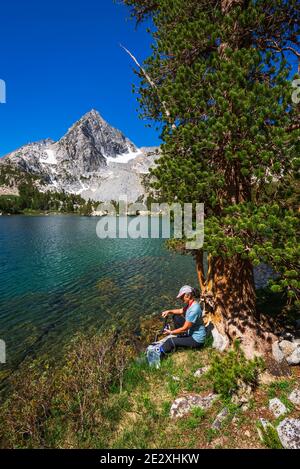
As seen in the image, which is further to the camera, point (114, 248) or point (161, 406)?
point (114, 248)

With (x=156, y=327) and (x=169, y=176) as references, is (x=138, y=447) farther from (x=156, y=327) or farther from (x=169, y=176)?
(x=156, y=327)

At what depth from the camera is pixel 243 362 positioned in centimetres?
835

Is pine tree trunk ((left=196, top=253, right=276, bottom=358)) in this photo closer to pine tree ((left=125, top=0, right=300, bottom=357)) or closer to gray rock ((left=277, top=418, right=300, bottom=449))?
pine tree ((left=125, top=0, right=300, bottom=357))

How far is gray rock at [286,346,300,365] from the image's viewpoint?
8.37 m

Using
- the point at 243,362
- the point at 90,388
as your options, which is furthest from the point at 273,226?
the point at 90,388

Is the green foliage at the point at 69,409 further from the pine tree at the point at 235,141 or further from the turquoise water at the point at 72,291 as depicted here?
the turquoise water at the point at 72,291

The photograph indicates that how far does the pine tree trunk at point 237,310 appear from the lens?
30.0 ft

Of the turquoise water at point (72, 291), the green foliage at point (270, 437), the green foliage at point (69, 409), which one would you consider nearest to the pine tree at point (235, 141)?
the green foliage at point (270, 437)

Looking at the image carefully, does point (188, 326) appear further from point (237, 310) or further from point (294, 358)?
point (294, 358)

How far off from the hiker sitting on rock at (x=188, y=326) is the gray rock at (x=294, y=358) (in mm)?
2840

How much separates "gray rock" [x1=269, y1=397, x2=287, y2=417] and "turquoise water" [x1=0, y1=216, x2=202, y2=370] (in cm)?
1131

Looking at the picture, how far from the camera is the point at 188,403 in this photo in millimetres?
7848

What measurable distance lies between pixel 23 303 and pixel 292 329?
1974 cm

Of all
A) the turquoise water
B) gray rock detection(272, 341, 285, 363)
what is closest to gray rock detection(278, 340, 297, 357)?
gray rock detection(272, 341, 285, 363)
